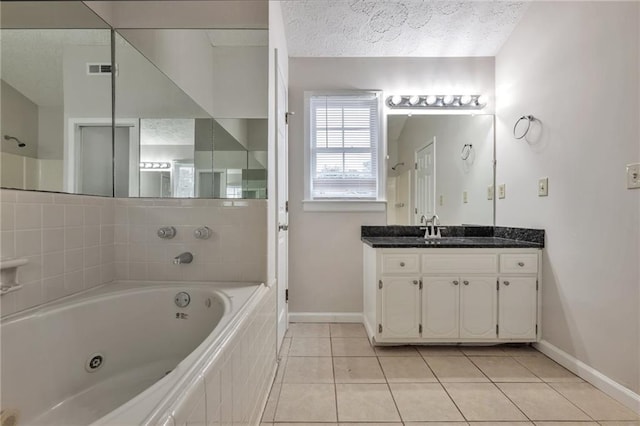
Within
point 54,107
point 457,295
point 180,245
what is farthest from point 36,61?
point 457,295

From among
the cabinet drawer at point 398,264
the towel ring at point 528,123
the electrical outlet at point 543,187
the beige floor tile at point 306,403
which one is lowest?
the beige floor tile at point 306,403

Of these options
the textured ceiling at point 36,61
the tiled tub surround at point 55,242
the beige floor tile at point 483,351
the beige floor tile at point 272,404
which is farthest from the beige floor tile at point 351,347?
the textured ceiling at point 36,61

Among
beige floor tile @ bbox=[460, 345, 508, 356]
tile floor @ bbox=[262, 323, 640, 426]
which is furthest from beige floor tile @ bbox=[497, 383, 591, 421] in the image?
beige floor tile @ bbox=[460, 345, 508, 356]

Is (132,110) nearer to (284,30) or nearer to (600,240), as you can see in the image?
(284,30)

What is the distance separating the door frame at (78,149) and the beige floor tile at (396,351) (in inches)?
73.8

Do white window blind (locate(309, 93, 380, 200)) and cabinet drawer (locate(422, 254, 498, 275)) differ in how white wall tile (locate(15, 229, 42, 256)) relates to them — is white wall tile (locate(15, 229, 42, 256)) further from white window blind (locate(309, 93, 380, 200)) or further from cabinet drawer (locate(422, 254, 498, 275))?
cabinet drawer (locate(422, 254, 498, 275))

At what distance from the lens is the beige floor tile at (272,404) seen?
1324 mm

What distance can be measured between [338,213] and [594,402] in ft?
6.13

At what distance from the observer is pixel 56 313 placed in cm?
116

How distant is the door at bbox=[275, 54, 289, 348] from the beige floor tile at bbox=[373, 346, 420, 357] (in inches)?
27.3

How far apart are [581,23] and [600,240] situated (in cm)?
123

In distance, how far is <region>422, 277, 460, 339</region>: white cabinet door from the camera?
1.95 m

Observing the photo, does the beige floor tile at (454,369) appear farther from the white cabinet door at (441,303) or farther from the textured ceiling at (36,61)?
the textured ceiling at (36,61)

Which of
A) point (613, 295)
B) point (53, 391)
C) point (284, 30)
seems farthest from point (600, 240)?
point (53, 391)
